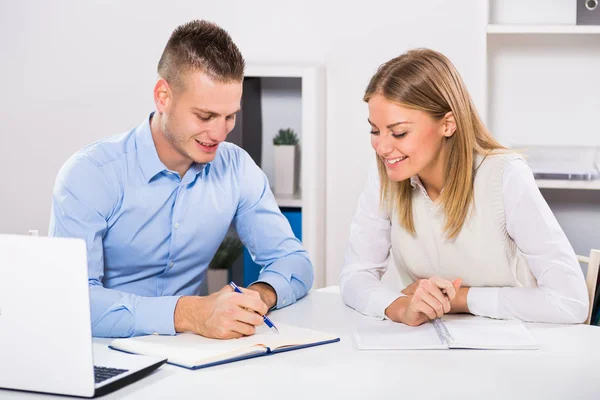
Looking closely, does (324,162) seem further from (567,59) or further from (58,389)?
(58,389)

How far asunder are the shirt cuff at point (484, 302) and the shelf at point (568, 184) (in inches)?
49.7

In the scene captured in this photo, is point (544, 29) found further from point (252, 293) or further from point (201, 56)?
point (252, 293)

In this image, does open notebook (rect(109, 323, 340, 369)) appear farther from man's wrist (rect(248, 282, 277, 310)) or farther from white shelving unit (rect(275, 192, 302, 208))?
white shelving unit (rect(275, 192, 302, 208))

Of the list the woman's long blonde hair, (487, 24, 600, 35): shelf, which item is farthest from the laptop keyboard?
(487, 24, 600, 35): shelf

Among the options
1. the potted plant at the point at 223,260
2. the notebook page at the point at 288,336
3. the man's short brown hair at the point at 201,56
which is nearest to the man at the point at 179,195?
the man's short brown hair at the point at 201,56

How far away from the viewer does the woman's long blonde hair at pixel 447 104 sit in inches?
78.1

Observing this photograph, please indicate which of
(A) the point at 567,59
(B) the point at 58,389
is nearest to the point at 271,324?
(B) the point at 58,389

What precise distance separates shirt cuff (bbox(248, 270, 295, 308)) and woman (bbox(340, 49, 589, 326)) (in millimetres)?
145

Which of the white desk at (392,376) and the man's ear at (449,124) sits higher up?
the man's ear at (449,124)

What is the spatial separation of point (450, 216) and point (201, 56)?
2.43 feet

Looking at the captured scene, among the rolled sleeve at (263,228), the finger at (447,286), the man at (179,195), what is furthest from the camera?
the rolled sleeve at (263,228)

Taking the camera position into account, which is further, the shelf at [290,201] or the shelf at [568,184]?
the shelf at [290,201]

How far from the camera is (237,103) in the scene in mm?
2045

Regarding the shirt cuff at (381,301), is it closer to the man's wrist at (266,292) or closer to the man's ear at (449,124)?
the man's wrist at (266,292)
